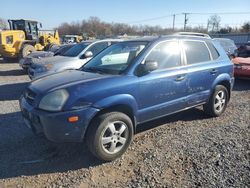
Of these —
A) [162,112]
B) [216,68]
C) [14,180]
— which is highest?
[216,68]

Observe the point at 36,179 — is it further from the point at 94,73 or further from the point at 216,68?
the point at 216,68

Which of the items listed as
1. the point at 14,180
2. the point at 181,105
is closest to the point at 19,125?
the point at 14,180

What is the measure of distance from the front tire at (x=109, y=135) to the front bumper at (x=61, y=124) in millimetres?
135

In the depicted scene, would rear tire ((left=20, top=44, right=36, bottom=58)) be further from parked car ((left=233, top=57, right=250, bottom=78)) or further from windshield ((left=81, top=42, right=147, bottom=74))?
windshield ((left=81, top=42, right=147, bottom=74))

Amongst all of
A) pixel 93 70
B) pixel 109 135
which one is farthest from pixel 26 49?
pixel 109 135

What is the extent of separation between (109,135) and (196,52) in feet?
8.29

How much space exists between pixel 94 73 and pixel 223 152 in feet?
7.81

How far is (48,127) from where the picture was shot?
331 centimetres

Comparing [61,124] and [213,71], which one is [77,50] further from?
[61,124]

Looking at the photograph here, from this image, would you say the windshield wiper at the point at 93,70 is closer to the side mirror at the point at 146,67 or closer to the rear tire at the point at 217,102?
the side mirror at the point at 146,67

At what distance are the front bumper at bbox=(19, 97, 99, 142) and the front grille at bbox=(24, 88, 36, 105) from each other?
146mm

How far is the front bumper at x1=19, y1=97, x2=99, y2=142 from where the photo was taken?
3.29 meters

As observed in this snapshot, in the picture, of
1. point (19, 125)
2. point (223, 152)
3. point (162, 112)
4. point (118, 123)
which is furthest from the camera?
point (19, 125)

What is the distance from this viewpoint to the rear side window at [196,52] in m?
4.88
